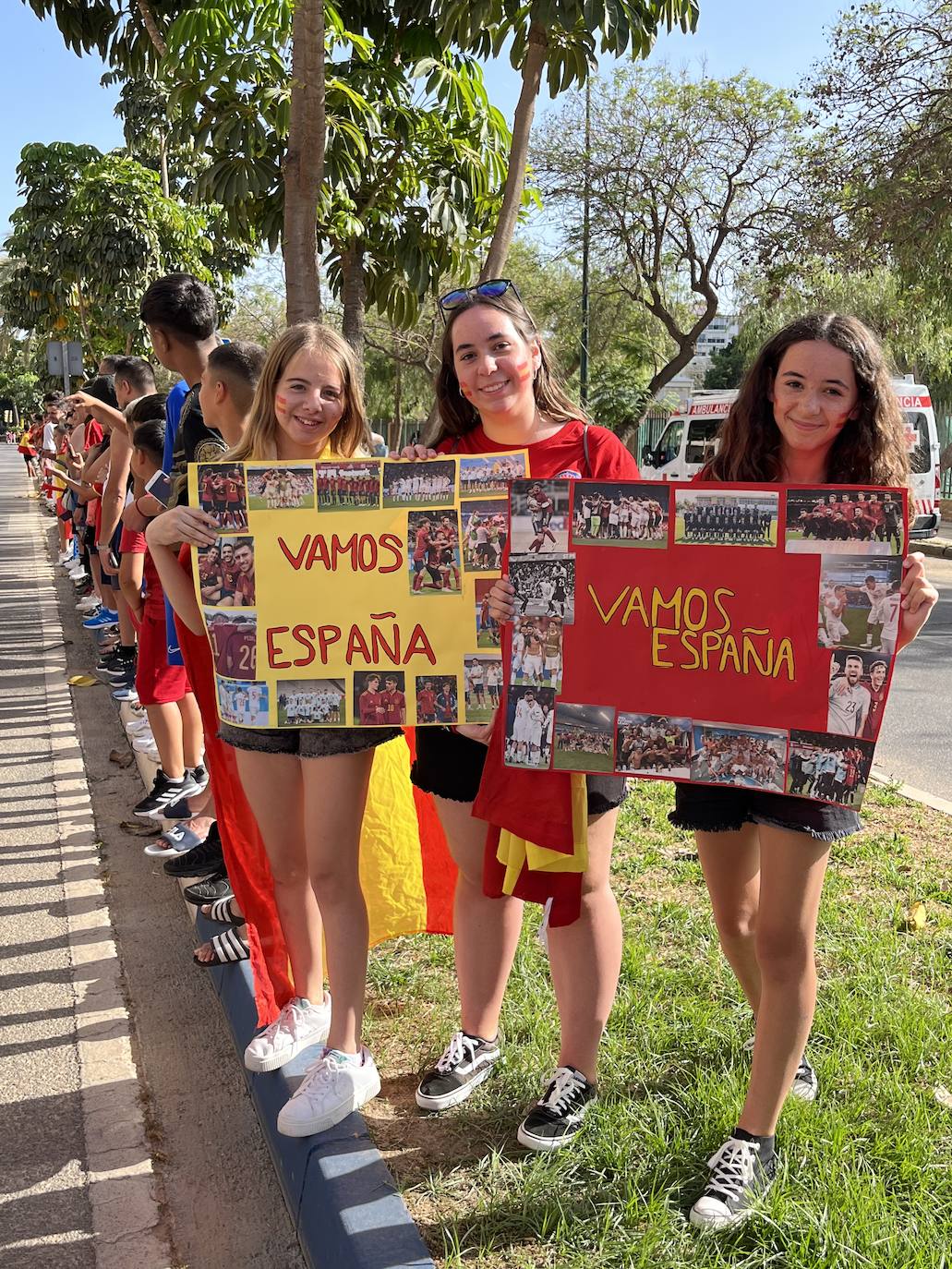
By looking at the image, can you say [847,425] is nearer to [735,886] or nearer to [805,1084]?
[735,886]

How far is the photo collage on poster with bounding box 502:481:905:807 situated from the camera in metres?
2.19

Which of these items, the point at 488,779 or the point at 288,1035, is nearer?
the point at 488,779

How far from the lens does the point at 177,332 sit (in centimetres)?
422

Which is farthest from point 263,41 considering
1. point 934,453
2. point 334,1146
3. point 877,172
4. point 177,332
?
point 934,453

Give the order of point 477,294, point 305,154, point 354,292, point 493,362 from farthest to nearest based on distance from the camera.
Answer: point 354,292 → point 305,154 → point 477,294 → point 493,362

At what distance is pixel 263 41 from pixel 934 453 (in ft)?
49.7

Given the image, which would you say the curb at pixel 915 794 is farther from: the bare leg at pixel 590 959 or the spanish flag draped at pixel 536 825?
the spanish flag draped at pixel 536 825

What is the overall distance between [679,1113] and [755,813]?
0.85m

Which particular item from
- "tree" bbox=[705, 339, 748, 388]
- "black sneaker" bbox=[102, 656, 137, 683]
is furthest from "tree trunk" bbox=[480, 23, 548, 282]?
"tree" bbox=[705, 339, 748, 388]

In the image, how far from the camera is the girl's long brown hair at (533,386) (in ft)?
8.60

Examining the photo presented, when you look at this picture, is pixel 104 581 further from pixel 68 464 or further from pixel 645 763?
pixel 645 763

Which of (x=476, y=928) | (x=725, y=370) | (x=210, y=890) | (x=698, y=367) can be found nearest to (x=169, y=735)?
(x=210, y=890)

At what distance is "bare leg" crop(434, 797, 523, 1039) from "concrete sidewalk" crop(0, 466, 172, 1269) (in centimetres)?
91

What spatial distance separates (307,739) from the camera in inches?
106
